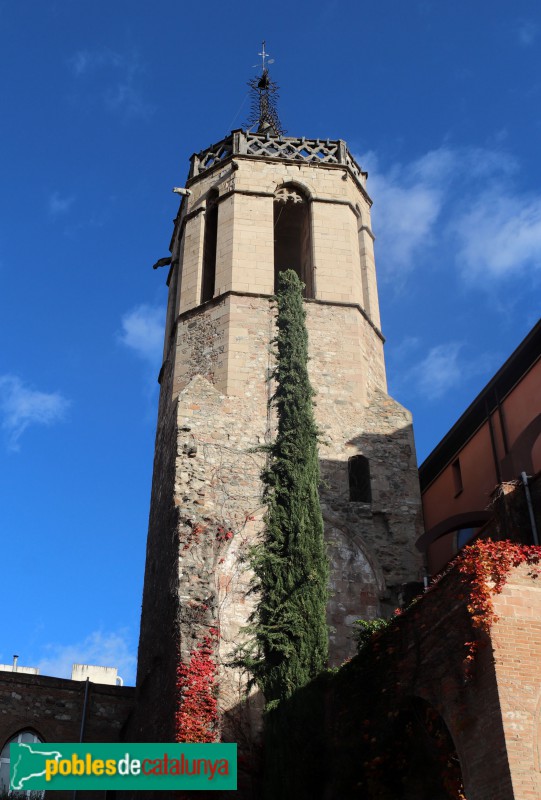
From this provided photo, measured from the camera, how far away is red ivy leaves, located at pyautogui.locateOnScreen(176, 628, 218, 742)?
14625 millimetres

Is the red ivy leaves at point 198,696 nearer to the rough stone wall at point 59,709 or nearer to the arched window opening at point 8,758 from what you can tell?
the rough stone wall at point 59,709

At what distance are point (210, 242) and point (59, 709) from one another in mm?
11022

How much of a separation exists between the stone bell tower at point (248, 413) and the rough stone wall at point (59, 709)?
242 cm

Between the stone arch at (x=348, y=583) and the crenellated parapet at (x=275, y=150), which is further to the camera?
the crenellated parapet at (x=275, y=150)

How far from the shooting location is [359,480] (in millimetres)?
18672

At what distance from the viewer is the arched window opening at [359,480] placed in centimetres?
1839

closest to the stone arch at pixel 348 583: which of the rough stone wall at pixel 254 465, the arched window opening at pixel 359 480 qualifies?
the rough stone wall at pixel 254 465

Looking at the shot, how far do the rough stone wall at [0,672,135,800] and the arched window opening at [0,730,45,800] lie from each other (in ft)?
0.33

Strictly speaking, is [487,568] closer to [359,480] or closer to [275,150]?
[359,480]

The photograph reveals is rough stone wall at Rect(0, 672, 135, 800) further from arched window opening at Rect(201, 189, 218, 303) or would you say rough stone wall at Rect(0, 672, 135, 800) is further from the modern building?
arched window opening at Rect(201, 189, 218, 303)

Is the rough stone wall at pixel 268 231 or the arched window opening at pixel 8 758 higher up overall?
the rough stone wall at pixel 268 231

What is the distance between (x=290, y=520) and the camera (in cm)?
1700

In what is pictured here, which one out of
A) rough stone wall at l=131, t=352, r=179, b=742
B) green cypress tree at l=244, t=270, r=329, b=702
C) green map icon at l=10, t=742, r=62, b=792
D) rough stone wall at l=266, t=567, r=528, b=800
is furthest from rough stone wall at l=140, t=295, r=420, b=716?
Answer: green map icon at l=10, t=742, r=62, b=792

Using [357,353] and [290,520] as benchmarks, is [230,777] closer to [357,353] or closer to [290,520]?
[290,520]
